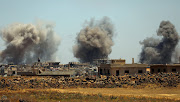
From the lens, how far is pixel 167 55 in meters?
109

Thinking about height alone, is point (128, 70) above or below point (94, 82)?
above

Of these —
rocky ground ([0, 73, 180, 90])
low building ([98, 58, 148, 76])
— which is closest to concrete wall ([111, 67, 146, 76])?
low building ([98, 58, 148, 76])

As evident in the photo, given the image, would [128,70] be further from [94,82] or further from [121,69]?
[94,82]

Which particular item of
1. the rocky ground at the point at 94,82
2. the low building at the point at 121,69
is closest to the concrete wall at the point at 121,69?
the low building at the point at 121,69

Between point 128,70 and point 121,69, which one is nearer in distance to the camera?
point 121,69

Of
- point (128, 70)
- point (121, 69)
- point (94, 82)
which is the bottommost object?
point (94, 82)

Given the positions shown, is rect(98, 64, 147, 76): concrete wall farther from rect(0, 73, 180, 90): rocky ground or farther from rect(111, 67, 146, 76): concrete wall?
rect(0, 73, 180, 90): rocky ground

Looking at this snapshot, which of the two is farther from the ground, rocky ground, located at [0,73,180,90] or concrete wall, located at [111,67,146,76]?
concrete wall, located at [111,67,146,76]

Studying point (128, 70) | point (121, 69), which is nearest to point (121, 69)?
point (121, 69)

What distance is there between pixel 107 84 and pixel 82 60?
271ft

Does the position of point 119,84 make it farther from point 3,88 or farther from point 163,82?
point 3,88

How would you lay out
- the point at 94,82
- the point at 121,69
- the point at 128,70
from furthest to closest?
the point at 128,70 < the point at 121,69 < the point at 94,82

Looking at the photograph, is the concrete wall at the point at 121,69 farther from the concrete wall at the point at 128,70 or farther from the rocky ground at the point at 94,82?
the rocky ground at the point at 94,82

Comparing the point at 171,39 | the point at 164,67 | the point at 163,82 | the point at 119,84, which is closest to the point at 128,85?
the point at 119,84
